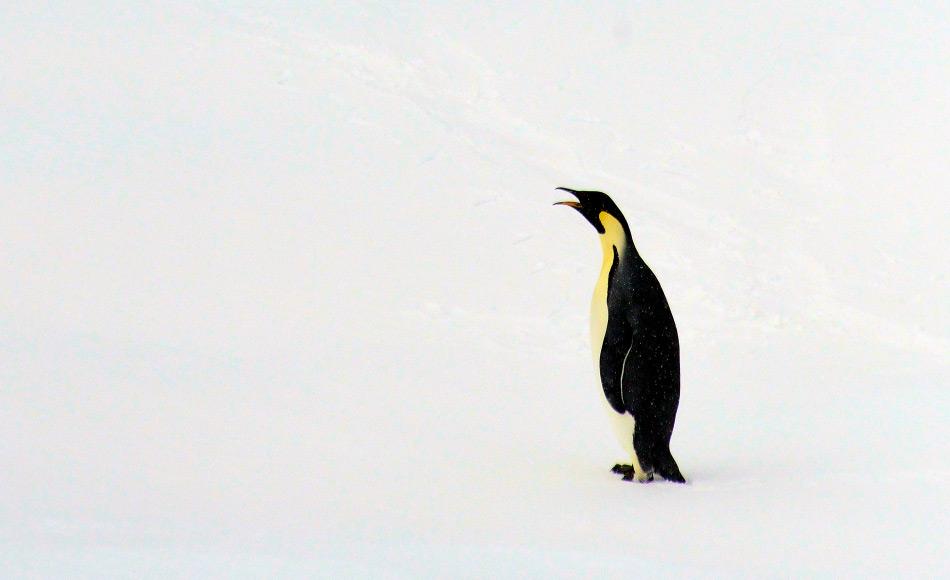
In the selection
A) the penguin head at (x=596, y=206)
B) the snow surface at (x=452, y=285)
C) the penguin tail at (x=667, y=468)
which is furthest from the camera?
the penguin tail at (x=667, y=468)

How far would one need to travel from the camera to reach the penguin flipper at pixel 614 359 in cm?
433

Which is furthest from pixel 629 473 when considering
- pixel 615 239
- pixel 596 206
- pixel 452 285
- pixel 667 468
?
pixel 452 285

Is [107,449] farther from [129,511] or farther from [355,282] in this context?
[355,282]

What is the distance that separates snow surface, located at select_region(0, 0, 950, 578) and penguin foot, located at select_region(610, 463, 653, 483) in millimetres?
104

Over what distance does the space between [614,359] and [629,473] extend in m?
0.44

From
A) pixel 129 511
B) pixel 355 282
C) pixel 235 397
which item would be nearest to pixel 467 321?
pixel 355 282

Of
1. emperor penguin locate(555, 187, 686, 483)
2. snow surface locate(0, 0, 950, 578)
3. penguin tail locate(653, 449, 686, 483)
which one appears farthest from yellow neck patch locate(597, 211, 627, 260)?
snow surface locate(0, 0, 950, 578)

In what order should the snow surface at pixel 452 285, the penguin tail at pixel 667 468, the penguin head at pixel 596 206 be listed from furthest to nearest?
the penguin tail at pixel 667 468, the penguin head at pixel 596 206, the snow surface at pixel 452 285

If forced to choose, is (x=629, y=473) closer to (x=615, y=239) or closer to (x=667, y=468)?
(x=667, y=468)

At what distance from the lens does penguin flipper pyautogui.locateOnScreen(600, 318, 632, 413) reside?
4.33m

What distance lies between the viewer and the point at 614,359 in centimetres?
435

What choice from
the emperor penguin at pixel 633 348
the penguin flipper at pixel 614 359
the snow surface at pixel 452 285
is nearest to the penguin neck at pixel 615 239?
the emperor penguin at pixel 633 348

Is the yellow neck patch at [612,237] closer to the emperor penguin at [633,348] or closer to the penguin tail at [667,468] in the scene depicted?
the emperor penguin at [633,348]

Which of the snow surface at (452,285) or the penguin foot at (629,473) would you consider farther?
the penguin foot at (629,473)
